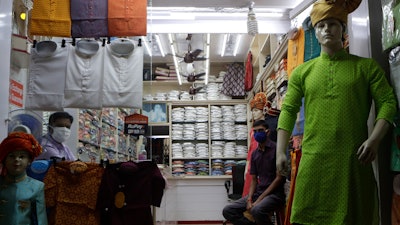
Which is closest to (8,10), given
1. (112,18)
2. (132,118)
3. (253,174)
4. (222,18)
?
(112,18)

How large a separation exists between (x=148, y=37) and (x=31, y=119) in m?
1.20

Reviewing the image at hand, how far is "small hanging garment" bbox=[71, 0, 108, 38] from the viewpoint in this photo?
3.34 metres

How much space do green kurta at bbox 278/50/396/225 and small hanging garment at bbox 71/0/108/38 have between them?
1888mm

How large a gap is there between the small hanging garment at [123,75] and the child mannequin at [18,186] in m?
0.84

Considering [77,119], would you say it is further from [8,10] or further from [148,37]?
[8,10]

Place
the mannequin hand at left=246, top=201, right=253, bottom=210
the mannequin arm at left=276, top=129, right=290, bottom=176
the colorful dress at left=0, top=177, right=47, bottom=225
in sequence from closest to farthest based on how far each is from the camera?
the mannequin arm at left=276, top=129, right=290, bottom=176
the colorful dress at left=0, top=177, right=47, bottom=225
the mannequin hand at left=246, top=201, right=253, bottom=210

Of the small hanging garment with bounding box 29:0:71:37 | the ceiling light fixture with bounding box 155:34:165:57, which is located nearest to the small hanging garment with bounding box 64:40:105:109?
the small hanging garment with bounding box 29:0:71:37

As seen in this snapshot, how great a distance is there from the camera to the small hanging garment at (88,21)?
3336mm

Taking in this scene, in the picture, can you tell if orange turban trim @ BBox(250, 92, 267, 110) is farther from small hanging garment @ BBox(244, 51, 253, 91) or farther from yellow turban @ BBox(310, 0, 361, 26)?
yellow turban @ BBox(310, 0, 361, 26)

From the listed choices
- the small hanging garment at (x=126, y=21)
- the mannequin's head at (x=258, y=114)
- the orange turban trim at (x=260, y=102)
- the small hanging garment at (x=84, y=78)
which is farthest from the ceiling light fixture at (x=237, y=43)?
the small hanging garment at (x=84, y=78)

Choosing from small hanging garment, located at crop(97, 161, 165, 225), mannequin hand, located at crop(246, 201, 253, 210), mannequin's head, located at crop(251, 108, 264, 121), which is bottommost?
mannequin hand, located at crop(246, 201, 253, 210)

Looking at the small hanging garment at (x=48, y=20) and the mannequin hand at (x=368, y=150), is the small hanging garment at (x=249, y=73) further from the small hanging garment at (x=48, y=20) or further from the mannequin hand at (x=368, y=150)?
the mannequin hand at (x=368, y=150)

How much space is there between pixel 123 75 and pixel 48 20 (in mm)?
737

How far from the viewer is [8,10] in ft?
9.43
